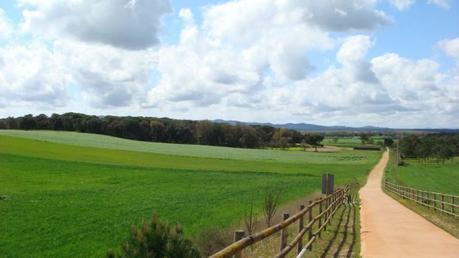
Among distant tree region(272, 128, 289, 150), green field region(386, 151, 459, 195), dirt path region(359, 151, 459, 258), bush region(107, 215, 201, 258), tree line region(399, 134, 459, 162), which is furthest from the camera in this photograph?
distant tree region(272, 128, 289, 150)

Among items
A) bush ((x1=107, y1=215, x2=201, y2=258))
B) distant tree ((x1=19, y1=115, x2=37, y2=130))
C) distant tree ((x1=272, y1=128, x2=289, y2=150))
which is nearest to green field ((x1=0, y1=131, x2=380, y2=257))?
bush ((x1=107, y1=215, x2=201, y2=258))

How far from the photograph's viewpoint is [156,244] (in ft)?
28.6

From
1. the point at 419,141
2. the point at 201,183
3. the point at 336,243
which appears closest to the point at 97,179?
the point at 201,183

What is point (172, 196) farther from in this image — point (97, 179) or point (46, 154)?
point (46, 154)

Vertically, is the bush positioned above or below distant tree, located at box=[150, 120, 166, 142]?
below

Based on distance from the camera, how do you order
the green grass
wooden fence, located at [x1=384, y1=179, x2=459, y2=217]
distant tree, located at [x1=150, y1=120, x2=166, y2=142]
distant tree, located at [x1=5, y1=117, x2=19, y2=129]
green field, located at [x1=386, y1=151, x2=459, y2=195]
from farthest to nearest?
1. distant tree, located at [x1=5, y1=117, x2=19, y2=129]
2. distant tree, located at [x1=150, y1=120, x2=166, y2=142]
3. the green grass
4. green field, located at [x1=386, y1=151, x2=459, y2=195]
5. wooden fence, located at [x1=384, y1=179, x2=459, y2=217]

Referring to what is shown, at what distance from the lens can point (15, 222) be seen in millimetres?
21812

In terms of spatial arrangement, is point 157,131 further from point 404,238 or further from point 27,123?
point 404,238

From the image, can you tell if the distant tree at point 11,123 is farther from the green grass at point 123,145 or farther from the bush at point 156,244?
the bush at point 156,244

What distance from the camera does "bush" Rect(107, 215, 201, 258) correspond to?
862cm

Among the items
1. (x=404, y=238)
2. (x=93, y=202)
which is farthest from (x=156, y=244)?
(x=93, y=202)

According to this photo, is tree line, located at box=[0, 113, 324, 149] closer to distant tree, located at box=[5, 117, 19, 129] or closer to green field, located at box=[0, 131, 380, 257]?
distant tree, located at box=[5, 117, 19, 129]

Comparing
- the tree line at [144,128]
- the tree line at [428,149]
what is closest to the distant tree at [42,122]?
the tree line at [144,128]

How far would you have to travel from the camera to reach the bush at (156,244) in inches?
340
